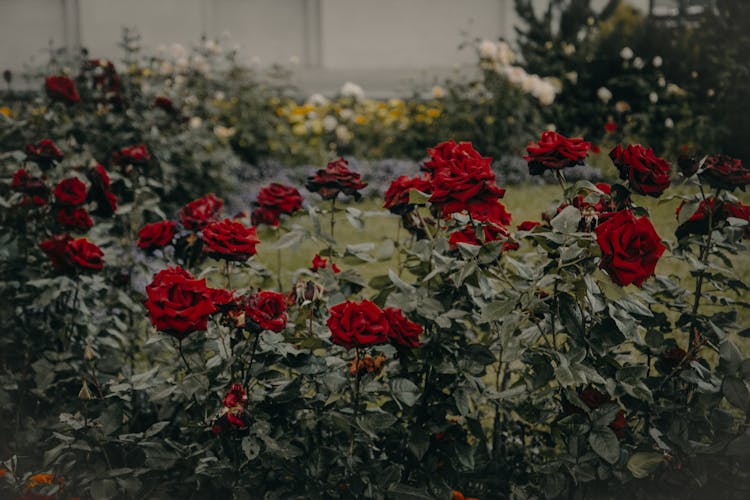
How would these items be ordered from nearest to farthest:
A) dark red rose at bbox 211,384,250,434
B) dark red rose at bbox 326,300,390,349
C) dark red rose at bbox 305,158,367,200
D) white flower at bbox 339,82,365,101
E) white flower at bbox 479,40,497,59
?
dark red rose at bbox 326,300,390,349 → dark red rose at bbox 211,384,250,434 → dark red rose at bbox 305,158,367,200 → white flower at bbox 479,40,497,59 → white flower at bbox 339,82,365,101

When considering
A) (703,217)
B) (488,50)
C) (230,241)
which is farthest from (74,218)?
(488,50)

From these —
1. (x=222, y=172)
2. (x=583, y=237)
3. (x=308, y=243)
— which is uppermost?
(x=583, y=237)

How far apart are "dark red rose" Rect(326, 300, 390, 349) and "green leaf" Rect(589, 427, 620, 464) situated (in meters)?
0.53

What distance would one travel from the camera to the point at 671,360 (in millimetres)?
1985

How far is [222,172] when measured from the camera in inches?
219

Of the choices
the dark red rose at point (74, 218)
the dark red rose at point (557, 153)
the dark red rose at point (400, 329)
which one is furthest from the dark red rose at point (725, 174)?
the dark red rose at point (74, 218)

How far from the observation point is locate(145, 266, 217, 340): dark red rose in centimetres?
165

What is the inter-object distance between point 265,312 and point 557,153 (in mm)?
757

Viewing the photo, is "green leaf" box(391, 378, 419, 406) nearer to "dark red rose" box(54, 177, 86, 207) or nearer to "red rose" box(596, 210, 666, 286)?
"red rose" box(596, 210, 666, 286)

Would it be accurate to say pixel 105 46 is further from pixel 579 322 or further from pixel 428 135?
pixel 579 322

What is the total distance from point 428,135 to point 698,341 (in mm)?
5282

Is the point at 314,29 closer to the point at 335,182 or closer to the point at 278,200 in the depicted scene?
Answer: the point at 278,200

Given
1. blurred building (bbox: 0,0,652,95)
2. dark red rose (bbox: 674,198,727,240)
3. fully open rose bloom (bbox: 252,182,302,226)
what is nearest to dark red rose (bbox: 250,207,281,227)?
fully open rose bloom (bbox: 252,182,302,226)

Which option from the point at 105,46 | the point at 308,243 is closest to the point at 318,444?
the point at 308,243
